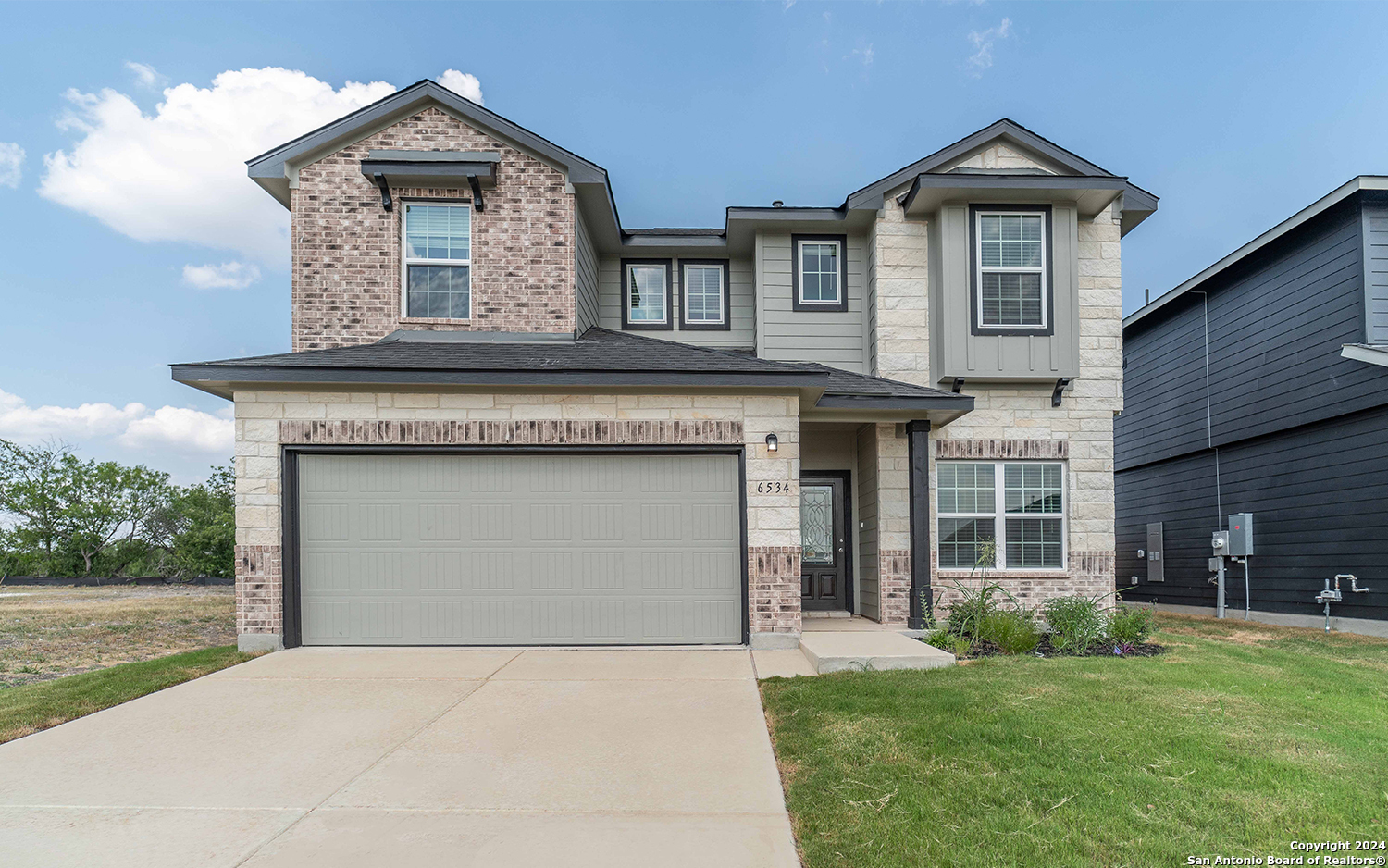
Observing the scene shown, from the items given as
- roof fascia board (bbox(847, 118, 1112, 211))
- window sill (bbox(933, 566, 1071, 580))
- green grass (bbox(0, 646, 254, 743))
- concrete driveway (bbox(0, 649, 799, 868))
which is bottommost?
green grass (bbox(0, 646, 254, 743))

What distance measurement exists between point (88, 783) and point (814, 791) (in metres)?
3.99

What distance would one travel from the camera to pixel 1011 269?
34.0ft

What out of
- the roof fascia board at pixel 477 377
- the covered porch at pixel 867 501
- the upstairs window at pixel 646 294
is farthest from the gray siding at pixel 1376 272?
the upstairs window at pixel 646 294

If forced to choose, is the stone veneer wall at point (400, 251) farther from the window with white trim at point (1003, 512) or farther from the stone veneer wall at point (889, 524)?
the window with white trim at point (1003, 512)

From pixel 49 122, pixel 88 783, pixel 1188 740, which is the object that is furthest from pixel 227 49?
pixel 1188 740

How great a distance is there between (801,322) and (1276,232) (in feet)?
26.9

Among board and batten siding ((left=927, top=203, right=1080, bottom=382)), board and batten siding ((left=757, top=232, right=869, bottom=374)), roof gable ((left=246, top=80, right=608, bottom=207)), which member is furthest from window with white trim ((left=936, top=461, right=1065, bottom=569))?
roof gable ((left=246, top=80, right=608, bottom=207))

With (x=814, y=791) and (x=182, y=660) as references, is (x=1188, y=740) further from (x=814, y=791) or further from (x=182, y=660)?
(x=182, y=660)

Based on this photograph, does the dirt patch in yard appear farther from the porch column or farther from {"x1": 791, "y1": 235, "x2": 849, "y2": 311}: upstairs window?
{"x1": 791, "y1": 235, "x2": 849, "y2": 311}: upstairs window

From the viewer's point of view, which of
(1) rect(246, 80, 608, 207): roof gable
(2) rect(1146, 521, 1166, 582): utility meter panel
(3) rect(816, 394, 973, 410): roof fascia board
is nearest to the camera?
(3) rect(816, 394, 973, 410): roof fascia board

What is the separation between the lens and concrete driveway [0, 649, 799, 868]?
3.46 meters

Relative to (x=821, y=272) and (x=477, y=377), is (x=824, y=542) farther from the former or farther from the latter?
(x=477, y=377)

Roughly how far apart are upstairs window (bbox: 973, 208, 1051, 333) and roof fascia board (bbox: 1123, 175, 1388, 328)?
4791 mm

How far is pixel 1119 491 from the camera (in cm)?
1927
